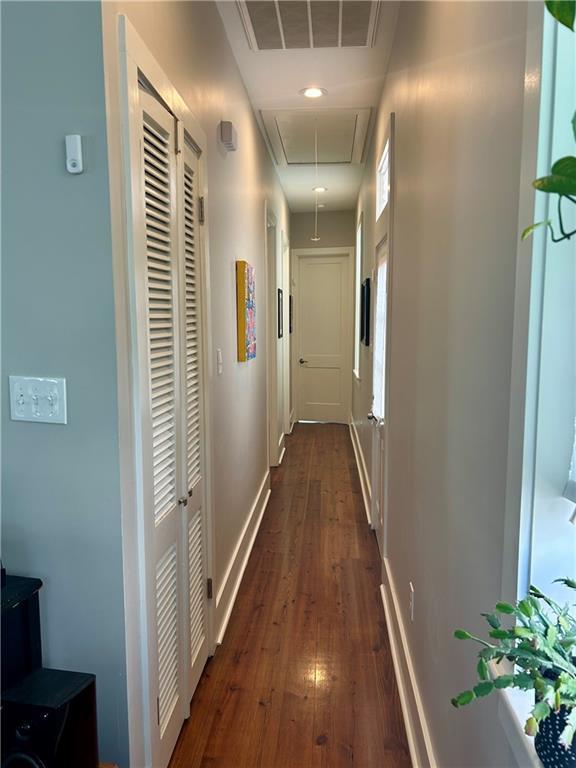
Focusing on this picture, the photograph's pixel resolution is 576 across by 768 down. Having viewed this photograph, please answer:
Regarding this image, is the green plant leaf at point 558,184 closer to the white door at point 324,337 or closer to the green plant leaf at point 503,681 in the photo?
the green plant leaf at point 503,681

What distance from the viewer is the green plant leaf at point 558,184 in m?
0.53

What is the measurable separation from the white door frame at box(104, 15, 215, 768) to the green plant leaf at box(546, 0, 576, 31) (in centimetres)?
95

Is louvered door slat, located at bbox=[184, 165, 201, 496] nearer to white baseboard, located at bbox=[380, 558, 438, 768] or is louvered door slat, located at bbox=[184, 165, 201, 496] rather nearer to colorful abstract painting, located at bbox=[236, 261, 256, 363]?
colorful abstract painting, located at bbox=[236, 261, 256, 363]

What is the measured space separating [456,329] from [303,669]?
5.45 feet

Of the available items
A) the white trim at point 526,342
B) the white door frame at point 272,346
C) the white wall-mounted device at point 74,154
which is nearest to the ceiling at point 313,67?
the white door frame at point 272,346

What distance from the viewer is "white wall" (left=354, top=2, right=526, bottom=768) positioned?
3.07 feet

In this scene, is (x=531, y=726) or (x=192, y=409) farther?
(x=192, y=409)

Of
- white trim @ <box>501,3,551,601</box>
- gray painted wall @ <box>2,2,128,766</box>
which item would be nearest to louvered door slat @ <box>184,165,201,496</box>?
gray painted wall @ <box>2,2,128,766</box>

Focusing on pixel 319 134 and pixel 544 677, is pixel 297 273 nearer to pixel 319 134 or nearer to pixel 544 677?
pixel 319 134

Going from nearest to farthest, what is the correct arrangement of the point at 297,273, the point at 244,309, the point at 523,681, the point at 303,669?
1. the point at 523,681
2. the point at 303,669
3. the point at 244,309
4. the point at 297,273

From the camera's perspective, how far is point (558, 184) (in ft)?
1.76

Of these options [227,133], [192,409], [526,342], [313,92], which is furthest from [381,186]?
[526,342]

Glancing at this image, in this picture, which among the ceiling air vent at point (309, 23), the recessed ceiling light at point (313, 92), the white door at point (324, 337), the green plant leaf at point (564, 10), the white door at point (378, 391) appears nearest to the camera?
the green plant leaf at point (564, 10)

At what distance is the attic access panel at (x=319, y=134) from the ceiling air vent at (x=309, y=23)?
892mm
